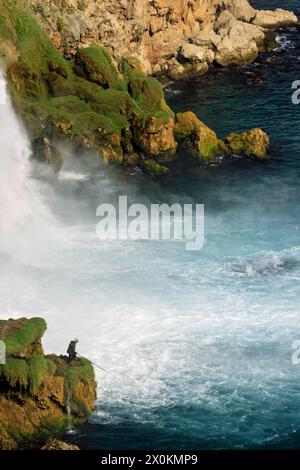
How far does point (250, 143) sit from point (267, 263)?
1791cm

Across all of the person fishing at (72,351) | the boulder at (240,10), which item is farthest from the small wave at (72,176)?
the boulder at (240,10)

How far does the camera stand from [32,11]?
68.2m

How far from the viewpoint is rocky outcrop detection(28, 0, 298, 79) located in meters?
70.3

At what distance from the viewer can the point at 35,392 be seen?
32656mm

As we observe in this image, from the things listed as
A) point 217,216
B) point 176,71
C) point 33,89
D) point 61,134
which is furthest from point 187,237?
point 176,71

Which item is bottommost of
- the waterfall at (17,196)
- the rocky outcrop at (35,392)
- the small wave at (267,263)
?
the rocky outcrop at (35,392)

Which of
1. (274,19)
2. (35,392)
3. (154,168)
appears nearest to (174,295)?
(35,392)

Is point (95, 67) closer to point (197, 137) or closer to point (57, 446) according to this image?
point (197, 137)

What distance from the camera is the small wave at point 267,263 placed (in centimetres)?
4694

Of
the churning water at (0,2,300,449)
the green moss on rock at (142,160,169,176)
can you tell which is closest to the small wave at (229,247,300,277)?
the churning water at (0,2,300,449)

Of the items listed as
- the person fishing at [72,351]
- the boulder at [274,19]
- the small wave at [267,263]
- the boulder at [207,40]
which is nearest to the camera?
the person fishing at [72,351]

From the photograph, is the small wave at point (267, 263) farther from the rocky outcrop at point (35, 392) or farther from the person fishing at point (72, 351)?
the rocky outcrop at point (35, 392)

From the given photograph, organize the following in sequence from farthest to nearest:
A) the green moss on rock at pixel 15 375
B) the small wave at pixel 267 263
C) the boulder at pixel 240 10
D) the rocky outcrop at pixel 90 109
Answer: the boulder at pixel 240 10 → the rocky outcrop at pixel 90 109 → the small wave at pixel 267 263 → the green moss on rock at pixel 15 375

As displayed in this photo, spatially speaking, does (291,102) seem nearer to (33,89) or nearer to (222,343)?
(33,89)
